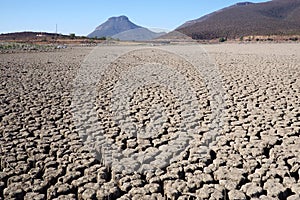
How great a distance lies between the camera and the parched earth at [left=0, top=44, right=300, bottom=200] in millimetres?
1867

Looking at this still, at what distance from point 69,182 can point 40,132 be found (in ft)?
3.41

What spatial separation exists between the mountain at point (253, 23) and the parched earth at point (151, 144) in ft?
147

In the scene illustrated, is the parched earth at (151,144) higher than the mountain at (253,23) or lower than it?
lower

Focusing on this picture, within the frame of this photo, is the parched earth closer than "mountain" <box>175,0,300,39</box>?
Yes

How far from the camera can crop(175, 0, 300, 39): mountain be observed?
51531mm

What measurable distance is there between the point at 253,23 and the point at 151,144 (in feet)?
204

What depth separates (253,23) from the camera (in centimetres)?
6028

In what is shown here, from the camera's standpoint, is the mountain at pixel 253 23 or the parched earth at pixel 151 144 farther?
the mountain at pixel 253 23

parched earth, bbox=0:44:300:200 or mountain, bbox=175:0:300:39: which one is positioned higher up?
mountain, bbox=175:0:300:39

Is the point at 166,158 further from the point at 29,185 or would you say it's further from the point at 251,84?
the point at 251,84

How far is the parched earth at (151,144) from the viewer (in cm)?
187

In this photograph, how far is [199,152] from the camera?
237 centimetres

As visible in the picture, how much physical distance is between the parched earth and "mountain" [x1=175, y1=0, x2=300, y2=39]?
44.8 metres

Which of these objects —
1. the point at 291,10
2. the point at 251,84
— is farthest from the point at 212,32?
the point at 251,84
